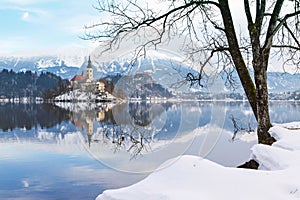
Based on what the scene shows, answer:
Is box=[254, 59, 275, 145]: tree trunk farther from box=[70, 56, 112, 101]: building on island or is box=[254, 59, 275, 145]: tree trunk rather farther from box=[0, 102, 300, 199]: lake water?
box=[0, 102, 300, 199]: lake water

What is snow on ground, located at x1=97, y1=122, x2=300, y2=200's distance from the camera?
4.55 m

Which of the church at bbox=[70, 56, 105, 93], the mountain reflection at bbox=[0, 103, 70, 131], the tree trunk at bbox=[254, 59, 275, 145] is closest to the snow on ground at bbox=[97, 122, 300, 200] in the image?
the tree trunk at bbox=[254, 59, 275, 145]

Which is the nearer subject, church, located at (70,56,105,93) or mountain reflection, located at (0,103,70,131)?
church, located at (70,56,105,93)

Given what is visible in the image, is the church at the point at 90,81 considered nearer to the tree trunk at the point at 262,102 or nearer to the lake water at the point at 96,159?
the lake water at the point at 96,159

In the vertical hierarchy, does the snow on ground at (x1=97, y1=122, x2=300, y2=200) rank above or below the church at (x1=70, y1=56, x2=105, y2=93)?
below

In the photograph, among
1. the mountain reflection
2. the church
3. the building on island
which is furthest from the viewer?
the mountain reflection

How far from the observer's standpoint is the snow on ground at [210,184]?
455 cm

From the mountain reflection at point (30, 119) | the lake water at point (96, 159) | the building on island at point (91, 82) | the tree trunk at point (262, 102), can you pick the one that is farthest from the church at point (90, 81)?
the mountain reflection at point (30, 119)

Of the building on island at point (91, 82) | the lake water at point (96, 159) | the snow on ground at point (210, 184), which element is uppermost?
the building on island at point (91, 82)

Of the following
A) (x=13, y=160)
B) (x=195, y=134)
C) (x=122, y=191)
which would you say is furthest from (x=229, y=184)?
(x=195, y=134)

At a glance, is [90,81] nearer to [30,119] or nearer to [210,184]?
[210,184]

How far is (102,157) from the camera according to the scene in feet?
70.1

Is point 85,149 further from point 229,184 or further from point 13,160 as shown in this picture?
point 229,184

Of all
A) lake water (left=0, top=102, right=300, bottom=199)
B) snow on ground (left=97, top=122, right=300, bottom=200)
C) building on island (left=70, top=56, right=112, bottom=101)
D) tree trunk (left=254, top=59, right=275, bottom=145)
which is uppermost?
building on island (left=70, top=56, right=112, bottom=101)
